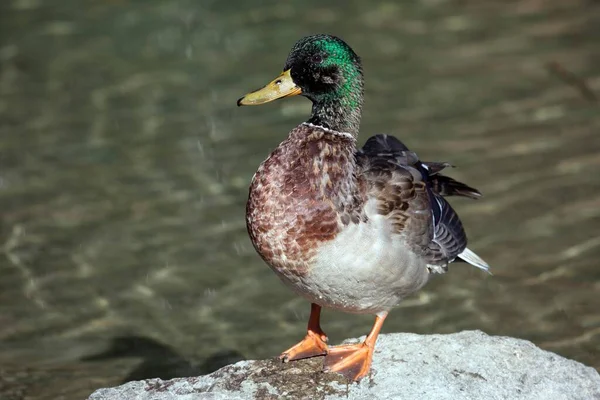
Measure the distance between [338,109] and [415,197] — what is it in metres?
0.44

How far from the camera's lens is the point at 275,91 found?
3459 mm

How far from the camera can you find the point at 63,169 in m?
6.48

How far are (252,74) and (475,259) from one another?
12.5ft

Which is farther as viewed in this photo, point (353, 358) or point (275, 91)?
point (353, 358)

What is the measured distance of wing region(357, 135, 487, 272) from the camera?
11.6ft

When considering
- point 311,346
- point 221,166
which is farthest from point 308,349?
point 221,166

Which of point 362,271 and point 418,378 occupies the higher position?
point 362,271

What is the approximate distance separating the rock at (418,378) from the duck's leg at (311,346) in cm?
3

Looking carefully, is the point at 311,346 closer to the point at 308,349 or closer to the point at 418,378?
the point at 308,349

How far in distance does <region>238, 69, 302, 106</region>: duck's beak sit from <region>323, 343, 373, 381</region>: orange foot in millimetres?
954

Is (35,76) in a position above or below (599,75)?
above

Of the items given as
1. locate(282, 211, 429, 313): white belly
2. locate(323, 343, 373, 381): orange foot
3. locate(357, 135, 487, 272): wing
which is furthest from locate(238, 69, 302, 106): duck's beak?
locate(323, 343, 373, 381): orange foot

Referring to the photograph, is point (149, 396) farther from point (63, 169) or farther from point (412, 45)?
point (412, 45)

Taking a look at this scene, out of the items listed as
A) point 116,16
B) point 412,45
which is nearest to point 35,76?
point 116,16
